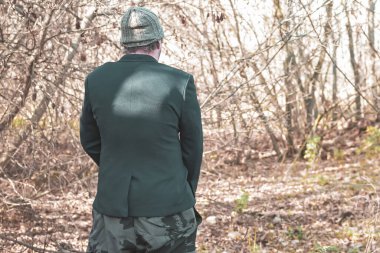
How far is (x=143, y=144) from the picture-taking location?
317 centimetres

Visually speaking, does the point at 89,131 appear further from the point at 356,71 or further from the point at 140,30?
the point at 356,71

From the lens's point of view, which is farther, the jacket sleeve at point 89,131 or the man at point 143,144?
the jacket sleeve at point 89,131

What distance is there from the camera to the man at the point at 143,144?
10.4 feet

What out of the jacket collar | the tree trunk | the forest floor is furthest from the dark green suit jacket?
the tree trunk

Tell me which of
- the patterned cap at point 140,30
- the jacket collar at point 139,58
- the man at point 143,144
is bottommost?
the man at point 143,144

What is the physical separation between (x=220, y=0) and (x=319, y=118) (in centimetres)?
451

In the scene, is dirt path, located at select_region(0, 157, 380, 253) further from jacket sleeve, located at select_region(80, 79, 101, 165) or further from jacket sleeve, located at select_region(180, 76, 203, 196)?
jacket sleeve, located at select_region(180, 76, 203, 196)

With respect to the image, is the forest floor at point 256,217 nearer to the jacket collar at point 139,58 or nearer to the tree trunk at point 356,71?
the tree trunk at point 356,71

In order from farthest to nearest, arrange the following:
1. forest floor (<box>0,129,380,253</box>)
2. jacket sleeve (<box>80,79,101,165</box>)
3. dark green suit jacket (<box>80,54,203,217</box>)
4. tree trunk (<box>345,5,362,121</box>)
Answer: tree trunk (<box>345,5,362,121</box>) → forest floor (<box>0,129,380,253</box>) → jacket sleeve (<box>80,79,101,165</box>) → dark green suit jacket (<box>80,54,203,217</box>)

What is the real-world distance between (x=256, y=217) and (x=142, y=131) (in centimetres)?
487

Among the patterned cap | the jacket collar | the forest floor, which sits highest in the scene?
the patterned cap

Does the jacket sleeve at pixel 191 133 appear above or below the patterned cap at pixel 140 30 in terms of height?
below

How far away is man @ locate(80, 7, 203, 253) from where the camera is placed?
3.18m

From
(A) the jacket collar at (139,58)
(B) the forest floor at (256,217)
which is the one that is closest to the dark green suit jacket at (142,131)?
(A) the jacket collar at (139,58)
